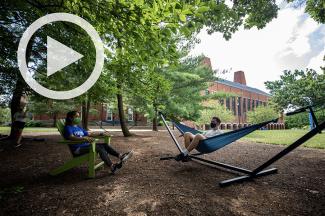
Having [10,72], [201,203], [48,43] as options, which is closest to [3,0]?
[48,43]

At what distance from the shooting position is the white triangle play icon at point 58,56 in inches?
259

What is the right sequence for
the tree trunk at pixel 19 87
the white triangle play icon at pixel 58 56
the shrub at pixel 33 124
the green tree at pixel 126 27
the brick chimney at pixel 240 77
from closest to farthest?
the green tree at pixel 126 27 < the white triangle play icon at pixel 58 56 < the tree trunk at pixel 19 87 < the shrub at pixel 33 124 < the brick chimney at pixel 240 77

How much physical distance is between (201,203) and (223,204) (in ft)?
0.95

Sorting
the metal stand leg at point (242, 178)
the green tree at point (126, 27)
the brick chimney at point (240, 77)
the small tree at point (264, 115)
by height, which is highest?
the brick chimney at point (240, 77)

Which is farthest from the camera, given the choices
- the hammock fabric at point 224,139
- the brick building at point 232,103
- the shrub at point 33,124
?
the brick building at point 232,103

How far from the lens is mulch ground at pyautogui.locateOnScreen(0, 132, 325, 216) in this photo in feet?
8.43

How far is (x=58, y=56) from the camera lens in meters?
7.16

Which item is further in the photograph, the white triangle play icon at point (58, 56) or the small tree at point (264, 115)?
the small tree at point (264, 115)

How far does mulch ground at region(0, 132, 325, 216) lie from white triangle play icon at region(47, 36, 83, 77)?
11.4 ft

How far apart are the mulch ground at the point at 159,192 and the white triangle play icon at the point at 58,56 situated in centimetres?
346

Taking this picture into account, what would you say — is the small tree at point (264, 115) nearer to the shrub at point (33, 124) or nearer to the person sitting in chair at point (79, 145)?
the person sitting in chair at point (79, 145)

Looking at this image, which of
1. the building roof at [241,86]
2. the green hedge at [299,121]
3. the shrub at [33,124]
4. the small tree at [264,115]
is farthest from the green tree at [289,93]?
the shrub at [33,124]

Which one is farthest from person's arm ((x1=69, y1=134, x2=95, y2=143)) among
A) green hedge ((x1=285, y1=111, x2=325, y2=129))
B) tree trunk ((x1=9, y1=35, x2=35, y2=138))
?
green hedge ((x1=285, y1=111, x2=325, y2=129))
